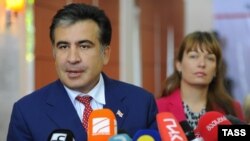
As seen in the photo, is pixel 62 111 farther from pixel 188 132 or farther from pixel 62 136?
pixel 188 132

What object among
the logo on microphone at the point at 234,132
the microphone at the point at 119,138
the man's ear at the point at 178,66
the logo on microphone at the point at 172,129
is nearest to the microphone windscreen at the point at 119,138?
the microphone at the point at 119,138

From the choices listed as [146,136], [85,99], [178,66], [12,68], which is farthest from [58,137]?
[12,68]

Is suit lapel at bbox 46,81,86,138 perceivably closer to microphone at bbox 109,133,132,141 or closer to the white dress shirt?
the white dress shirt

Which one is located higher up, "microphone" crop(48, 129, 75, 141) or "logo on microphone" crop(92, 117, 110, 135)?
"logo on microphone" crop(92, 117, 110, 135)

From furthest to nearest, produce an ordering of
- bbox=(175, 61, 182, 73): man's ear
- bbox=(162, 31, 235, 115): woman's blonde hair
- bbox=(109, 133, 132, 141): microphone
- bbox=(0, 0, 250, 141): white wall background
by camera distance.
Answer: bbox=(0, 0, 250, 141): white wall background < bbox=(175, 61, 182, 73): man's ear < bbox=(162, 31, 235, 115): woman's blonde hair < bbox=(109, 133, 132, 141): microphone

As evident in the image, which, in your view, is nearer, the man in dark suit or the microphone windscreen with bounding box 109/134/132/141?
the microphone windscreen with bounding box 109/134/132/141

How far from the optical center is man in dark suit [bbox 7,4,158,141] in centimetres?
151

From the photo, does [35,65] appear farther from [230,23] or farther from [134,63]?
[230,23]

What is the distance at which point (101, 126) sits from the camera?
1.31 meters

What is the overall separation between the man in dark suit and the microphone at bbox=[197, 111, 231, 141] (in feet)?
0.53

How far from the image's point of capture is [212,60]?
247cm

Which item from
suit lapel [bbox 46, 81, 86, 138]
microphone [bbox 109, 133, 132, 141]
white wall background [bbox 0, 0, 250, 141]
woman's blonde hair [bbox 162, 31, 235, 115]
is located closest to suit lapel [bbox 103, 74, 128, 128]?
suit lapel [bbox 46, 81, 86, 138]

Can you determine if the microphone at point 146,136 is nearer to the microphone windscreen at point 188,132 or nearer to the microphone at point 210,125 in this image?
the microphone windscreen at point 188,132

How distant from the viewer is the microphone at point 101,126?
1.28 metres
